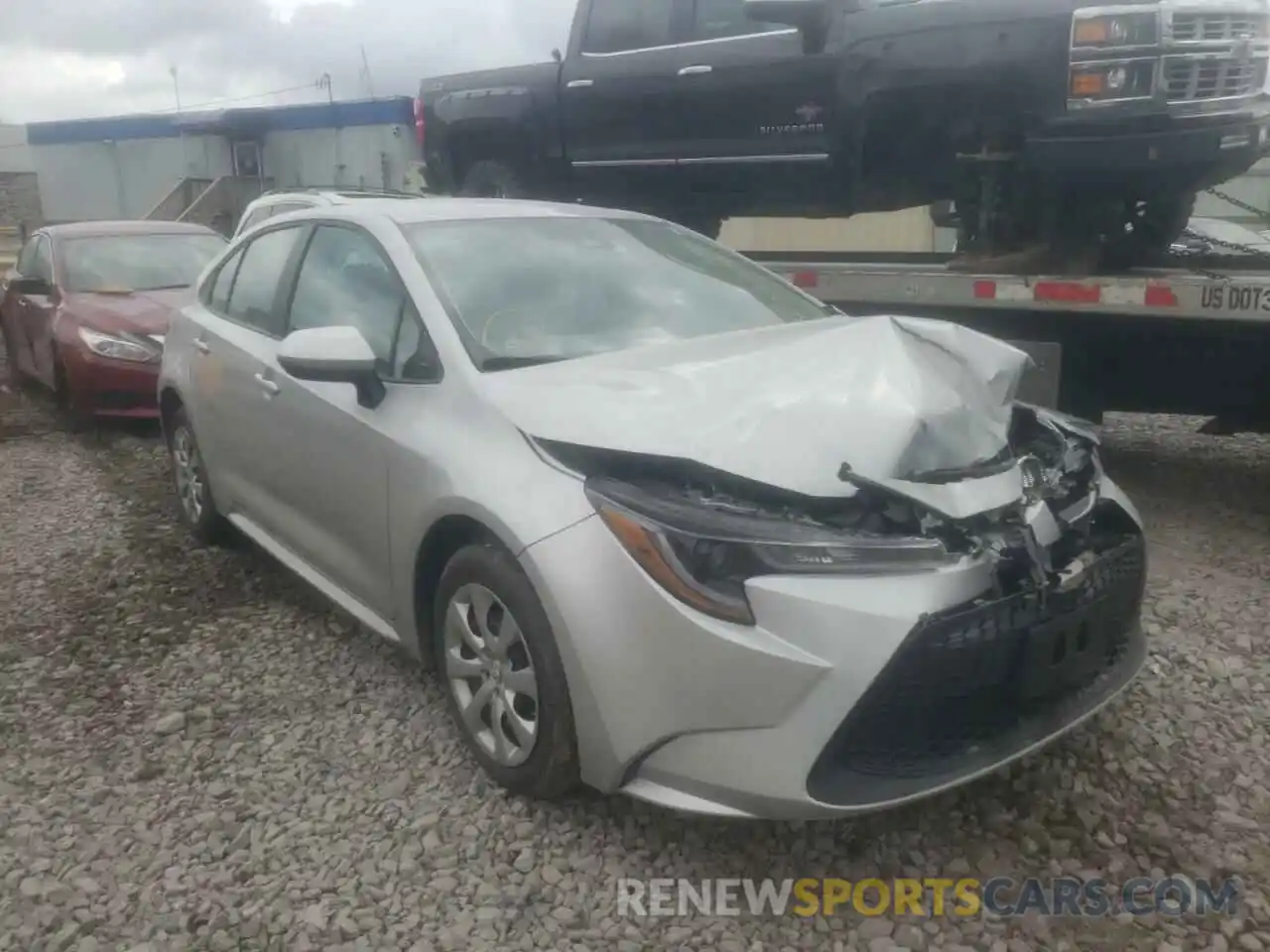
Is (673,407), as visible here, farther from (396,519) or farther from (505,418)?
(396,519)

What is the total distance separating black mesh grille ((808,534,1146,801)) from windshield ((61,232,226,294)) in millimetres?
6973

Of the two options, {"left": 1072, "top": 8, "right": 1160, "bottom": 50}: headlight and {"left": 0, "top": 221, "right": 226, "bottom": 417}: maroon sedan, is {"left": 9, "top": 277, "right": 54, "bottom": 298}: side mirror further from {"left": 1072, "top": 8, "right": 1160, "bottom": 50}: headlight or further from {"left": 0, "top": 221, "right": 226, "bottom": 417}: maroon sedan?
{"left": 1072, "top": 8, "right": 1160, "bottom": 50}: headlight

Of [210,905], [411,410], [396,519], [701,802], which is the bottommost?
[210,905]

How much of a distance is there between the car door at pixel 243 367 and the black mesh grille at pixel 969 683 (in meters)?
2.45

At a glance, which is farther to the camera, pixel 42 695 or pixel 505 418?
pixel 42 695

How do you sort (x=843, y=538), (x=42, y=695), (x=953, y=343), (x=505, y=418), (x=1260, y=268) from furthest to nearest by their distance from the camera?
1. (x=1260, y=268)
2. (x=42, y=695)
3. (x=953, y=343)
4. (x=505, y=418)
5. (x=843, y=538)

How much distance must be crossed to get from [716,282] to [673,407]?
1.28m

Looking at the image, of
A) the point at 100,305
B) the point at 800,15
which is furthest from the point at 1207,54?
the point at 100,305

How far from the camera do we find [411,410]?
325 centimetres

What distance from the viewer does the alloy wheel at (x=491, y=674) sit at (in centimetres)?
285

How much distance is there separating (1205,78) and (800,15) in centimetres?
194

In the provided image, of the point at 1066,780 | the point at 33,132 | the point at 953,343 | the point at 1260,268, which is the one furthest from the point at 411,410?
the point at 33,132

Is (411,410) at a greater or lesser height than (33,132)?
lesser

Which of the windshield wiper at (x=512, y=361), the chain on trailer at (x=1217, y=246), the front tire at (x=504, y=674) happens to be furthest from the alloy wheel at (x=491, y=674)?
the chain on trailer at (x=1217, y=246)
